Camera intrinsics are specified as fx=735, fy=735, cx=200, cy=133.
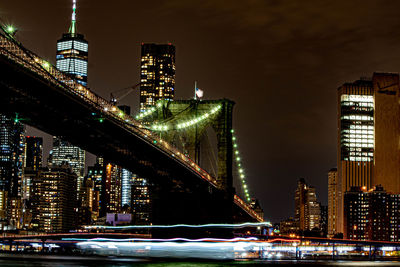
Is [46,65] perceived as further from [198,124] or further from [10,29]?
[198,124]

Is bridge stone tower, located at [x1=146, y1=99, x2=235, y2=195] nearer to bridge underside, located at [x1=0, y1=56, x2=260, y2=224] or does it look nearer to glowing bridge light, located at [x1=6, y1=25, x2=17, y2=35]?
bridge underside, located at [x1=0, y1=56, x2=260, y2=224]

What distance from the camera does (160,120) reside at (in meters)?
82.7

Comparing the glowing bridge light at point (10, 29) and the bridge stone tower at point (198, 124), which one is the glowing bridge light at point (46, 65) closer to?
the glowing bridge light at point (10, 29)

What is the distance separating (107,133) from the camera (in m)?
62.5

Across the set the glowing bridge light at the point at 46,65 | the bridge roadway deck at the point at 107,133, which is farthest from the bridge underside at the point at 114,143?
the glowing bridge light at the point at 46,65

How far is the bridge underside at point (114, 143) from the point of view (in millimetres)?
48438

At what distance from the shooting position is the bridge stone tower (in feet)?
265

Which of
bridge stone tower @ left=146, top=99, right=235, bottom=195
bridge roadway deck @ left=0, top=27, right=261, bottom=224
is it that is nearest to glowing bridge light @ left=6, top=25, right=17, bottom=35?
bridge roadway deck @ left=0, top=27, right=261, bottom=224

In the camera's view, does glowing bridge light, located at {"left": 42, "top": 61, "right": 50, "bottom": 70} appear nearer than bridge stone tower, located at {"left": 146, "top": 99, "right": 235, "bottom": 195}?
Yes

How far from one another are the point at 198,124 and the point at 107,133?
23124 millimetres

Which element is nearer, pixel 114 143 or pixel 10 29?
pixel 10 29

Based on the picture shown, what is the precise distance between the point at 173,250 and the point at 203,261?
2.14 meters

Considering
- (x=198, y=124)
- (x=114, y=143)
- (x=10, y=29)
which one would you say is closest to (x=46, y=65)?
(x=10, y=29)

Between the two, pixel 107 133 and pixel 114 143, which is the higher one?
pixel 107 133
